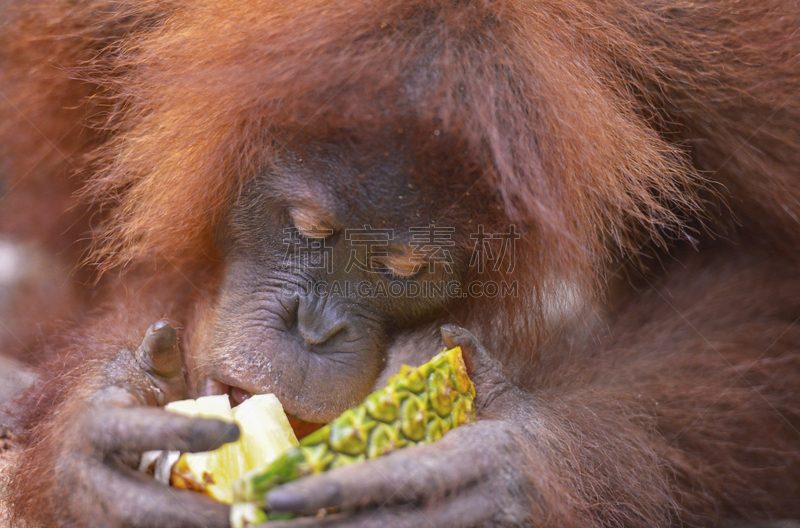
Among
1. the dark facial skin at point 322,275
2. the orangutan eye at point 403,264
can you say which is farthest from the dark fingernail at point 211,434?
the orangutan eye at point 403,264

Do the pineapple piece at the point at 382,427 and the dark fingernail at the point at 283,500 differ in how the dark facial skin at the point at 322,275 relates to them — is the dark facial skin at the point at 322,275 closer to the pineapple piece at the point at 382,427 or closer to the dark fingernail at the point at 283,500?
the pineapple piece at the point at 382,427

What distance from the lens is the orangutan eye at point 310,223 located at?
51.1 inches

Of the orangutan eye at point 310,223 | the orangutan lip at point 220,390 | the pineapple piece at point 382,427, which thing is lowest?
the orangutan lip at point 220,390

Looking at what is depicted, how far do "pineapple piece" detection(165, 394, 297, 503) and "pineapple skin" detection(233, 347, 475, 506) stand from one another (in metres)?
0.13

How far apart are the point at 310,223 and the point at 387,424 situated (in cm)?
45

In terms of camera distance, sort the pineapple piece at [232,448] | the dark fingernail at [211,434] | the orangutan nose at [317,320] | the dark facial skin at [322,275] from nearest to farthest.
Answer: the dark fingernail at [211,434], the pineapple piece at [232,448], the dark facial skin at [322,275], the orangutan nose at [317,320]

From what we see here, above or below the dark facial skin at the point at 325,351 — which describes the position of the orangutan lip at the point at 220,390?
below

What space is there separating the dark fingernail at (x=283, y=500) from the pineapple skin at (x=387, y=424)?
0.16 feet

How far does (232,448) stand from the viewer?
1.09 m

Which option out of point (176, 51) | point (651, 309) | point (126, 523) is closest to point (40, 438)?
point (126, 523)

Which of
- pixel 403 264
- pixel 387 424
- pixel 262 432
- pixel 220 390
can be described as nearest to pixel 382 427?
pixel 387 424

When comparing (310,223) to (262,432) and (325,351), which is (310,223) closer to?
(325,351)

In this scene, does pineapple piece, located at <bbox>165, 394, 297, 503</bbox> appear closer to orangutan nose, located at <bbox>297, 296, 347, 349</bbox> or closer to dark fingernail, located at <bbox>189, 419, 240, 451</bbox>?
dark fingernail, located at <bbox>189, 419, 240, 451</bbox>

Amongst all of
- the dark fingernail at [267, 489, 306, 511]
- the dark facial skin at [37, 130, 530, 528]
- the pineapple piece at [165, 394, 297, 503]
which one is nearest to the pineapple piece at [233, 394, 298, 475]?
the pineapple piece at [165, 394, 297, 503]
